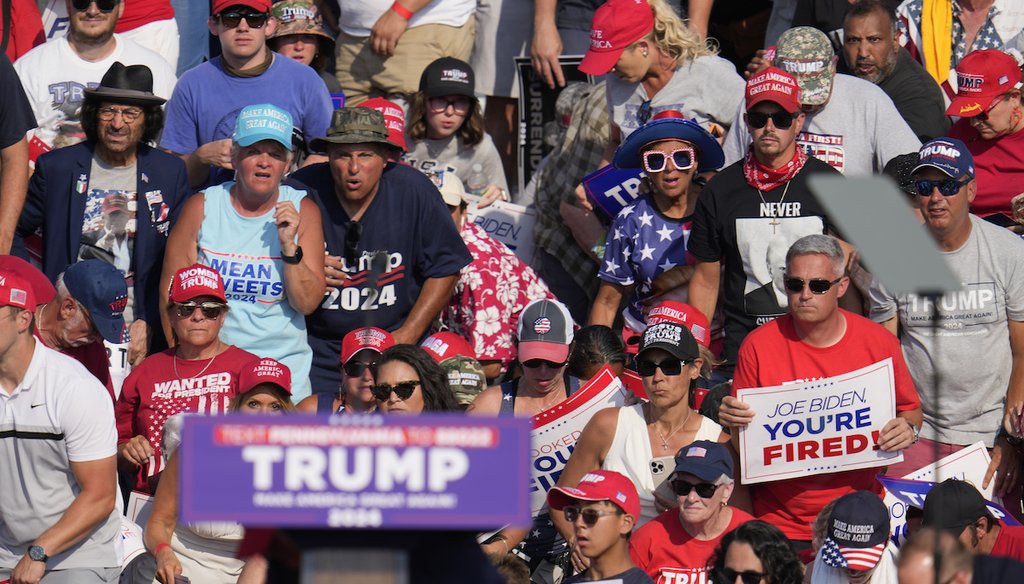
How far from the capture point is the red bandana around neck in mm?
7992

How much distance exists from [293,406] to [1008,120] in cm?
408

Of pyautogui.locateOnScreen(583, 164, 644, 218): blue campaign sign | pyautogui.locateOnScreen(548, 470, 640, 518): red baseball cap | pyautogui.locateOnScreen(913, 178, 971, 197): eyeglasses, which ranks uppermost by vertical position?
pyautogui.locateOnScreen(583, 164, 644, 218): blue campaign sign

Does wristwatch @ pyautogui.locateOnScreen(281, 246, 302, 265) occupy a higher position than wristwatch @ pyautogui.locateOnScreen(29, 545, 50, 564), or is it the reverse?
wristwatch @ pyautogui.locateOnScreen(281, 246, 302, 265)

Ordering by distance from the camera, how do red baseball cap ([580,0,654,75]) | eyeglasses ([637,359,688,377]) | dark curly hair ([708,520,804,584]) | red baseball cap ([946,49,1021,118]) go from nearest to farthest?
dark curly hair ([708,520,804,584]) → eyeglasses ([637,359,688,377]) → red baseball cap ([946,49,1021,118]) → red baseball cap ([580,0,654,75])

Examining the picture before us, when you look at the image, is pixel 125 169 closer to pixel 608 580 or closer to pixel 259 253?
pixel 259 253

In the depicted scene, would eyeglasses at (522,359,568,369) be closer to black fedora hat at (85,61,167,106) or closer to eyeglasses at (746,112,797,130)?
eyeglasses at (746,112,797,130)

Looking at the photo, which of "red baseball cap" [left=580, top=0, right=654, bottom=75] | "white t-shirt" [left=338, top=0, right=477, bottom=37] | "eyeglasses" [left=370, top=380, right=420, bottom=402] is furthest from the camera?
"white t-shirt" [left=338, top=0, right=477, bottom=37]

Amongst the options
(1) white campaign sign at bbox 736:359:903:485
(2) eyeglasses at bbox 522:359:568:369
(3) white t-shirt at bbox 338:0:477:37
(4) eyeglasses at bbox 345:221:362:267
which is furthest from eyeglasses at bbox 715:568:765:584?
(3) white t-shirt at bbox 338:0:477:37

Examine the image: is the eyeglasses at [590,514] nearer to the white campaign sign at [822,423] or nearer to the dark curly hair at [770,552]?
the dark curly hair at [770,552]

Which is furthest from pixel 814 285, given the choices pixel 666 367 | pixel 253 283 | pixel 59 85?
pixel 59 85

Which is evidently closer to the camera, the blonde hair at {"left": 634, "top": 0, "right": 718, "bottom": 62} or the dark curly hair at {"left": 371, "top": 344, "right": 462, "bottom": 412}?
the dark curly hair at {"left": 371, "top": 344, "right": 462, "bottom": 412}

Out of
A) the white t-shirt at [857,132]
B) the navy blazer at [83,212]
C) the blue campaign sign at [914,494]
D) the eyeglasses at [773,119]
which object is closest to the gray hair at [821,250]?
the eyeglasses at [773,119]

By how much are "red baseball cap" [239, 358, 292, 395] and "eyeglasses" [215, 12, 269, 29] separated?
2.42 metres

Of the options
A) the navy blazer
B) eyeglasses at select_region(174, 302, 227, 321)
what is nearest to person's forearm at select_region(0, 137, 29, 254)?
the navy blazer
